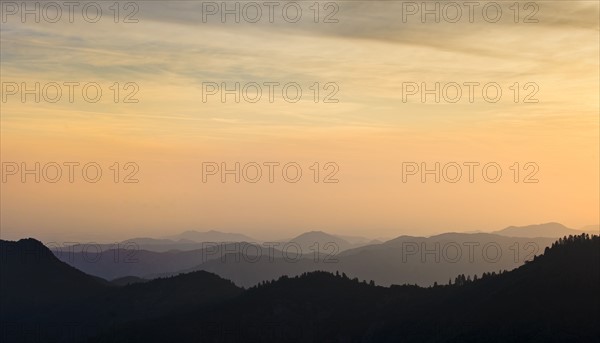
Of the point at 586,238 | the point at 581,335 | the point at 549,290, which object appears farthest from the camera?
the point at 586,238

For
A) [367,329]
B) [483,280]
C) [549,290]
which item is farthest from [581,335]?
[367,329]

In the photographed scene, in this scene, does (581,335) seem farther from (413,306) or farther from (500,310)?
(413,306)

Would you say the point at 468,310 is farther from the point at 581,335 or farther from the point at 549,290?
the point at 581,335

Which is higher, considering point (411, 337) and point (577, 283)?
point (577, 283)

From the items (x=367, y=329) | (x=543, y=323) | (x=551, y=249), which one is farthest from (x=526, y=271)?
(x=367, y=329)

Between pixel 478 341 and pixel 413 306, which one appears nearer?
pixel 478 341

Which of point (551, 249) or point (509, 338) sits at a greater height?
point (551, 249)

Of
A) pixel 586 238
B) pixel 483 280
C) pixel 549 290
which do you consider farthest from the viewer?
pixel 483 280

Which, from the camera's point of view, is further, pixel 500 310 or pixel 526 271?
pixel 526 271

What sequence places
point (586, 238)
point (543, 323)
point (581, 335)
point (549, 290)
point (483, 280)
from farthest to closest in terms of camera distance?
point (483, 280) → point (586, 238) → point (549, 290) → point (543, 323) → point (581, 335)
